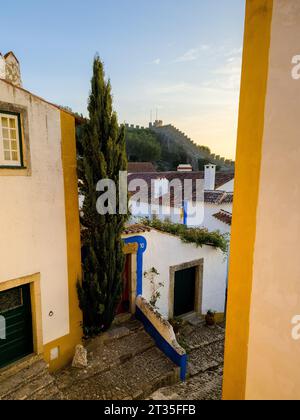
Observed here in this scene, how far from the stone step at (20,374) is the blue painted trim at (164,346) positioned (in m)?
3.20

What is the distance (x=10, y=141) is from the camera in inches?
228

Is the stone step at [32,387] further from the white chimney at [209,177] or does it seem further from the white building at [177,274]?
the white chimney at [209,177]

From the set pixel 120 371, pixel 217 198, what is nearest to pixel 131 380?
pixel 120 371

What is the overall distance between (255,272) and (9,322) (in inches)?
225

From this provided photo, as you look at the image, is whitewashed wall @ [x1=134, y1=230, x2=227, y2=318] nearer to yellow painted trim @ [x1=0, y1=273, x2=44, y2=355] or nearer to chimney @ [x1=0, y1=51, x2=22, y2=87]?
yellow painted trim @ [x1=0, y1=273, x2=44, y2=355]

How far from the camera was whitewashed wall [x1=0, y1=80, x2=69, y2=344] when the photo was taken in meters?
5.82

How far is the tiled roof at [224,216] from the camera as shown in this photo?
45.0 ft

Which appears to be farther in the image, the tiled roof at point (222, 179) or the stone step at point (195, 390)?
the tiled roof at point (222, 179)

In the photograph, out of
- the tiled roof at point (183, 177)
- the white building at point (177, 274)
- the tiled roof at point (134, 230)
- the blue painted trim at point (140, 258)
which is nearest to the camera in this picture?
the tiled roof at point (134, 230)

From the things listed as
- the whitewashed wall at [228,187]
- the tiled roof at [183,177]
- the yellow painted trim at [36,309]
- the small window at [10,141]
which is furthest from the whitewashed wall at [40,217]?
the whitewashed wall at [228,187]

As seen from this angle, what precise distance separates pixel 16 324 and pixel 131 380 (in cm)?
314

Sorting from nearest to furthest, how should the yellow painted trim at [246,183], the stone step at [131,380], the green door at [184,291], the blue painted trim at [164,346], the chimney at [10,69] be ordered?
1. the yellow painted trim at [246,183]
2. the chimney at [10,69]
3. the stone step at [131,380]
4. the blue painted trim at [164,346]
5. the green door at [184,291]

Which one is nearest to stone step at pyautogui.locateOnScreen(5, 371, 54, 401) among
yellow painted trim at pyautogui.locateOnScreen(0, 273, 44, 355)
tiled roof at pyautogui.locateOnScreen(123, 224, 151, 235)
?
yellow painted trim at pyautogui.locateOnScreen(0, 273, 44, 355)
